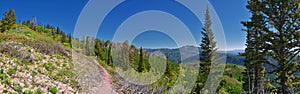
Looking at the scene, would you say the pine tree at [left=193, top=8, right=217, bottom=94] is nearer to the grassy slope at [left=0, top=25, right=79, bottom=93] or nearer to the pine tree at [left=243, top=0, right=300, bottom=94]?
the pine tree at [left=243, top=0, right=300, bottom=94]

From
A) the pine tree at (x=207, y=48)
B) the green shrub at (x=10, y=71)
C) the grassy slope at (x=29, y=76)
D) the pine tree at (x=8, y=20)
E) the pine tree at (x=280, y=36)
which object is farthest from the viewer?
the pine tree at (x=8, y=20)

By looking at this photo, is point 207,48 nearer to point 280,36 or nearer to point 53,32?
point 280,36

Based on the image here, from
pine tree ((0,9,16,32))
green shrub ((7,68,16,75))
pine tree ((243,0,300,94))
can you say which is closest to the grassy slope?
green shrub ((7,68,16,75))

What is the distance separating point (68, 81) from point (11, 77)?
4.87 metres

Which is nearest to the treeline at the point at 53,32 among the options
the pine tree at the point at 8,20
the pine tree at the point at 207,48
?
the pine tree at the point at 8,20

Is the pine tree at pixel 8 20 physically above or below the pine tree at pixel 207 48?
above

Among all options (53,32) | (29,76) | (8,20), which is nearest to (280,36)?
(29,76)

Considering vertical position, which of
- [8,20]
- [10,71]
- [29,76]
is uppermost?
[8,20]

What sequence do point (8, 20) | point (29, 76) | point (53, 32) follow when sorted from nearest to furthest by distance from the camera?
point (29, 76), point (8, 20), point (53, 32)

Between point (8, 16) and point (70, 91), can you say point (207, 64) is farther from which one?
point (8, 16)

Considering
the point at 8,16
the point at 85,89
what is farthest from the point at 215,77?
the point at 8,16

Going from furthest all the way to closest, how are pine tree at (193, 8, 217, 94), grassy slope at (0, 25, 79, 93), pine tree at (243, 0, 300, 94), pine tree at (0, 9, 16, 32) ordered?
pine tree at (0, 9, 16, 32) → pine tree at (193, 8, 217, 94) → pine tree at (243, 0, 300, 94) → grassy slope at (0, 25, 79, 93)

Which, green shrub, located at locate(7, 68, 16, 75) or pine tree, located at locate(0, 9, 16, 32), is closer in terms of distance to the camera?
green shrub, located at locate(7, 68, 16, 75)

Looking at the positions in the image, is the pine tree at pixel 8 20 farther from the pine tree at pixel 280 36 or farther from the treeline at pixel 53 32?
the pine tree at pixel 280 36
